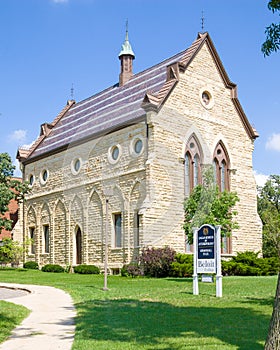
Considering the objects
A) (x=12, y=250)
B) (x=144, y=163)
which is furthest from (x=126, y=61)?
(x=12, y=250)

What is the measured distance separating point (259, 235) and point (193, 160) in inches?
320

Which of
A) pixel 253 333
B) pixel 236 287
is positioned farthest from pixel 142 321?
pixel 236 287

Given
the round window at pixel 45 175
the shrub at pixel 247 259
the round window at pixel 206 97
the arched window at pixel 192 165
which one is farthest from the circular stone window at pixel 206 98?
the round window at pixel 45 175

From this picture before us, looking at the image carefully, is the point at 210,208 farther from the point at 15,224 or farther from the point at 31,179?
the point at 15,224

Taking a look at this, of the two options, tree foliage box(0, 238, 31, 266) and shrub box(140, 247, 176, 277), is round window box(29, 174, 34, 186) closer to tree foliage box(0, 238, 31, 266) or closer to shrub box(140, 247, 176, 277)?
tree foliage box(0, 238, 31, 266)

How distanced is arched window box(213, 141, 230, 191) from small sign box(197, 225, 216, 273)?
18478mm

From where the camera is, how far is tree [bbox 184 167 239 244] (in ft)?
77.8

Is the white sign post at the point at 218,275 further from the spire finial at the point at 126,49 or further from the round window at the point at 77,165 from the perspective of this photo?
the spire finial at the point at 126,49

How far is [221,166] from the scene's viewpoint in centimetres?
3706

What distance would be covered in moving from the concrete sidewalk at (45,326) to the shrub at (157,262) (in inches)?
482

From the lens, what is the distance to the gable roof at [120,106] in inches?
1340

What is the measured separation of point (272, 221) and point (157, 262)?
21952 mm

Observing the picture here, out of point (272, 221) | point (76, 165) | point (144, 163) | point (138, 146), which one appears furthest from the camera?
point (272, 221)

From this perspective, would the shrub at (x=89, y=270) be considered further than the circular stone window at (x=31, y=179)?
No
